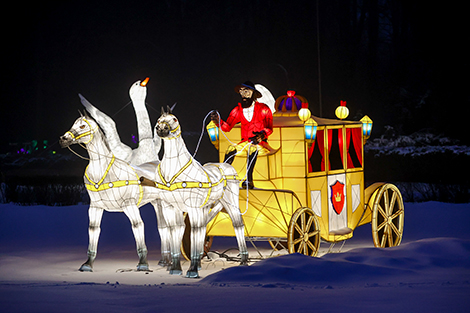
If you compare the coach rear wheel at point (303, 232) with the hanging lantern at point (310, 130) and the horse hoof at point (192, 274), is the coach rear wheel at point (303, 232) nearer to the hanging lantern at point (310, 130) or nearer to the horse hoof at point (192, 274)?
the hanging lantern at point (310, 130)

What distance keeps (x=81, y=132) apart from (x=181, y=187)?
1.20 meters

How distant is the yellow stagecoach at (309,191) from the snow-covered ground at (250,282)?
569mm

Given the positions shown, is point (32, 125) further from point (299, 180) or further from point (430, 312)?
point (430, 312)

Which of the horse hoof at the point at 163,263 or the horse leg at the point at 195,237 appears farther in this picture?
the horse hoof at the point at 163,263

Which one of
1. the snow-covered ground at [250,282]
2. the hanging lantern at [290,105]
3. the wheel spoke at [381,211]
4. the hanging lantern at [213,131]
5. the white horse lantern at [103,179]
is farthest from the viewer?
the wheel spoke at [381,211]

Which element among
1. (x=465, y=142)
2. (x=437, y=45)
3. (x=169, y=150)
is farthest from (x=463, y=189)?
(x=169, y=150)

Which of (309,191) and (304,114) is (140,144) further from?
(309,191)

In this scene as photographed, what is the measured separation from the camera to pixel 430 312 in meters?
5.05

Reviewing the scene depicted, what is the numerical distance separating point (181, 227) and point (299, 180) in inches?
61.9

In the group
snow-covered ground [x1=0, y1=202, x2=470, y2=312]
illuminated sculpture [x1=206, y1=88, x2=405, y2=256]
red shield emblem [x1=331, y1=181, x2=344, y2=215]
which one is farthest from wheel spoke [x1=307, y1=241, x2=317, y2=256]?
red shield emblem [x1=331, y1=181, x2=344, y2=215]

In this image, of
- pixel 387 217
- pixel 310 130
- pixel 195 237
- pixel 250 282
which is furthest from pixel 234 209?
pixel 387 217

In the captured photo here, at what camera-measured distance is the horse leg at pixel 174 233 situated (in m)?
7.15

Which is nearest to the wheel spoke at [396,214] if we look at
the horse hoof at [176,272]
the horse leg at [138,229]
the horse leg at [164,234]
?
the horse leg at [164,234]

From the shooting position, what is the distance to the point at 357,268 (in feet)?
21.9
